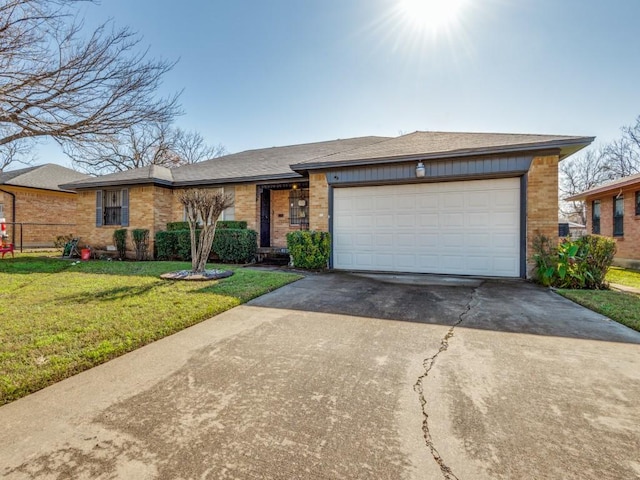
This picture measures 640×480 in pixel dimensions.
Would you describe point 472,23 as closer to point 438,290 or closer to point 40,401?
point 438,290

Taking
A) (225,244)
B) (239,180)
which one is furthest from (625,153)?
(225,244)

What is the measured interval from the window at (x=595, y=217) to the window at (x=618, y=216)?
1171mm

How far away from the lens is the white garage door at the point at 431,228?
24.4 ft

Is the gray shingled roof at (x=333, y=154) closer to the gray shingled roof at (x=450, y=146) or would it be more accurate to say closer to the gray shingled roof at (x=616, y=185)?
the gray shingled roof at (x=450, y=146)

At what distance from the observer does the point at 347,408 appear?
7.11 ft

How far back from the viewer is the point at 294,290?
19.9 ft

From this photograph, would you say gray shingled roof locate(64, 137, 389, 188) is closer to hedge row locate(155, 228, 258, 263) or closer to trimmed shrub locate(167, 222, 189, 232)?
trimmed shrub locate(167, 222, 189, 232)

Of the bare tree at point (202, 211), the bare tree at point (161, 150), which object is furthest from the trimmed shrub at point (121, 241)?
the bare tree at point (161, 150)

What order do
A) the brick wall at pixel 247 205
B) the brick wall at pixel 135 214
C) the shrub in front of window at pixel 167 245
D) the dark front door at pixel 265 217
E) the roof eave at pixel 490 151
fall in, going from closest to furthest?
1. the roof eave at pixel 490 151
2. the shrub in front of window at pixel 167 245
3. the brick wall at pixel 247 205
4. the brick wall at pixel 135 214
5. the dark front door at pixel 265 217

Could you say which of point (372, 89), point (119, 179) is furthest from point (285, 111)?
point (119, 179)

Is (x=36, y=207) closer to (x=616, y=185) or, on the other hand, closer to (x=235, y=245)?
(x=235, y=245)

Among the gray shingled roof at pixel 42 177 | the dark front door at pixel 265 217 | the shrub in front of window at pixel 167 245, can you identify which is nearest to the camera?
the shrub in front of window at pixel 167 245

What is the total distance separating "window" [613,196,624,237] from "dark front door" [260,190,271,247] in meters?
13.7

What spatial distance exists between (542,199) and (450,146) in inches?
95.3
